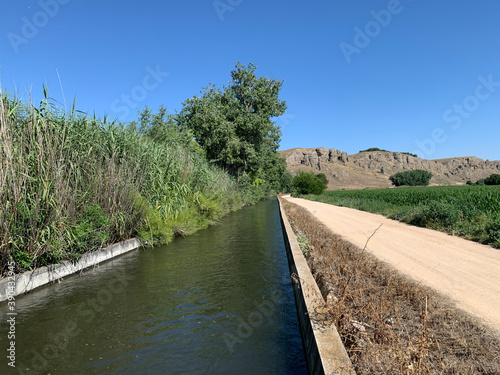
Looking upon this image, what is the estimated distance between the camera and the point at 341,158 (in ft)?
551

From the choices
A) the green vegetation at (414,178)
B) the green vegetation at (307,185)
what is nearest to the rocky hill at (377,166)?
the green vegetation at (414,178)

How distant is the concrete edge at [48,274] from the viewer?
5344 millimetres

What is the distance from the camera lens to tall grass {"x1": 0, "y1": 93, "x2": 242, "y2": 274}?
18.3 ft

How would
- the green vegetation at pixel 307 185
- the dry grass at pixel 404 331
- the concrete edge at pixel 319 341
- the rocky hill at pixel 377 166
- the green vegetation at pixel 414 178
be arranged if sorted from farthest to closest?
the rocky hill at pixel 377 166 → the green vegetation at pixel 414 178 → the green vegetation at pixel 307 185 → the dry grass at pixel 404 331 → the concrete edge at pixel 319 341

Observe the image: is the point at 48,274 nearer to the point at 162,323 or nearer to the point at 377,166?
the point at 162,323

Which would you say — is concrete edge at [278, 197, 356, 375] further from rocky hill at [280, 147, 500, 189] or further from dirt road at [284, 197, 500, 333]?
rocky hill at [280, 147, 500, 189]

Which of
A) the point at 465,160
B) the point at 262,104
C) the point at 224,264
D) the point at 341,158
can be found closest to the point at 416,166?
the point at 465,160

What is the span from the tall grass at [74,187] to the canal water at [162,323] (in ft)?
3.24

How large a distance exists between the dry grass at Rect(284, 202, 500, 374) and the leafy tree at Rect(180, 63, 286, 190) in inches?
967

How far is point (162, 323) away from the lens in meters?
4.60

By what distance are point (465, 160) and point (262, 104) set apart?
609 ft

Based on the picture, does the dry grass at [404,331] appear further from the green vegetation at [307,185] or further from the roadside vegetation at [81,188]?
the green vegetation at [307,185]

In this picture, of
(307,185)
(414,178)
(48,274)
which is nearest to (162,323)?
(48,274)

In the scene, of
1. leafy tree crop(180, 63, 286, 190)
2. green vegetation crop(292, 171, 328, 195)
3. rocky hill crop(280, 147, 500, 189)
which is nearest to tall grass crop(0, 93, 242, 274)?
leafy tree crop(180, 63, 286, 190)
